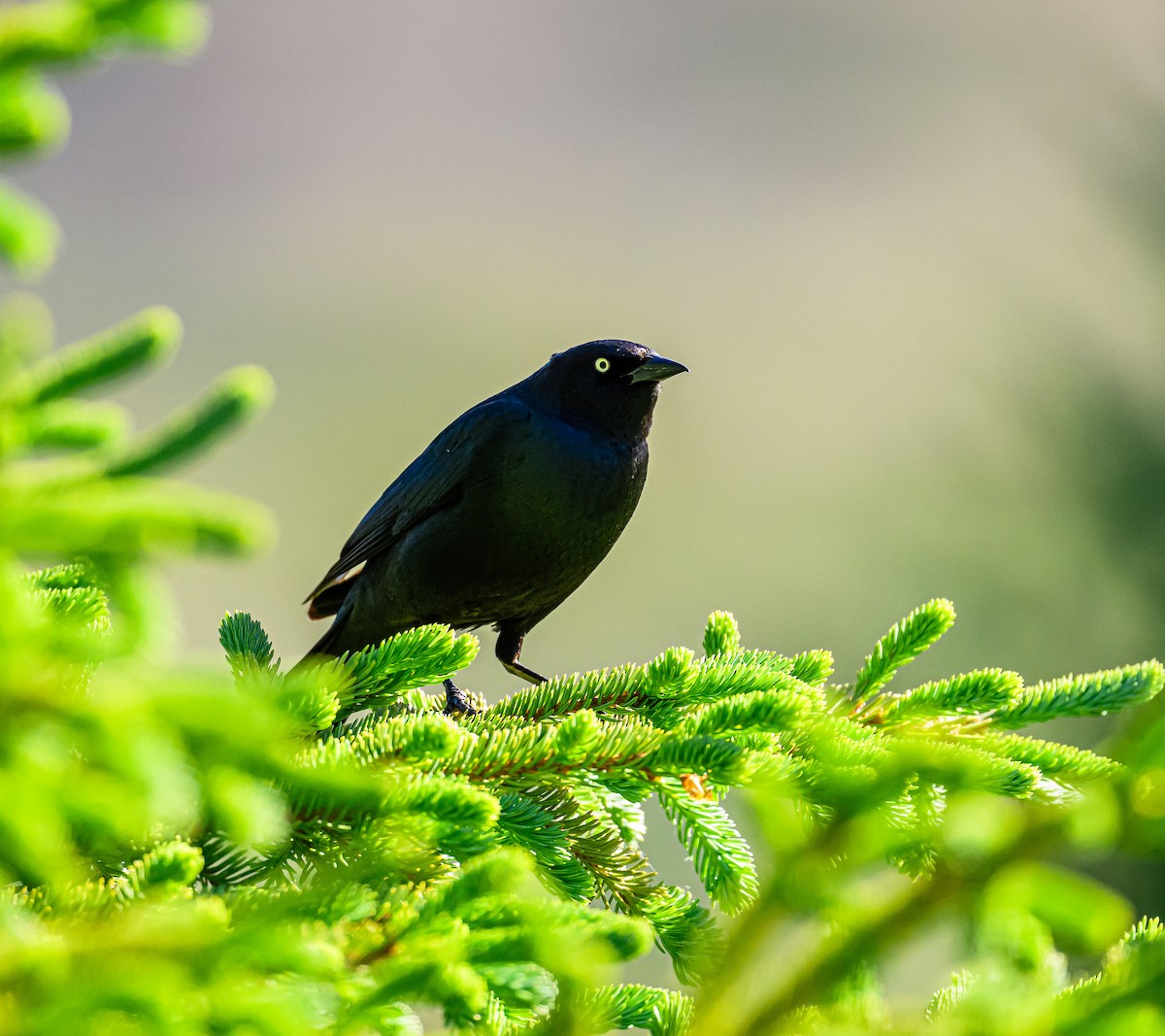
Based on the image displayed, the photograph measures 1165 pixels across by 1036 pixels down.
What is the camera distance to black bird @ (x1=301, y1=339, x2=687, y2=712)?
140 inches

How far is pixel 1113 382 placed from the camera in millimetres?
8328

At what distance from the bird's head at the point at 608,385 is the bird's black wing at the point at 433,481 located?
164 mm

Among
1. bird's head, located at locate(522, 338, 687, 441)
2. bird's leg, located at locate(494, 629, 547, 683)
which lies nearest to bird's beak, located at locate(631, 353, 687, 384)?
bird's head, located at locate(522, 338, 687, 441)

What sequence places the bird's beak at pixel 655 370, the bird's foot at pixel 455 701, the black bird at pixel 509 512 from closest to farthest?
the bird's foot at pixel 455 701
the black bird at pixel 509 512
the bird's beak at pixel 655 370

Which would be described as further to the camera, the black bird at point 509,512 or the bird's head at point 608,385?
the bird's head at point 608,385

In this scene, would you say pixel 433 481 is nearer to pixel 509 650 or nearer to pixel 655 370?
pixel 509 650

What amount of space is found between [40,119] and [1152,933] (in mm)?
1194

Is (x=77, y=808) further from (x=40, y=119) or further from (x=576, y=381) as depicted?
(x=576, y=381)

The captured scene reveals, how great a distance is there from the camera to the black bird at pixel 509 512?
3.57m

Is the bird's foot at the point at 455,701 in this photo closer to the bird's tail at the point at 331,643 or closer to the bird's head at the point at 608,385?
the bird's tail at the point at 331,643

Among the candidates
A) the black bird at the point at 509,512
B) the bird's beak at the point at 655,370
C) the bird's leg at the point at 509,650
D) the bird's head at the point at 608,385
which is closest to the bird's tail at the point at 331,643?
the black bird at the point at 509,512

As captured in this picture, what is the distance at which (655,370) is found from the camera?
12.9ft

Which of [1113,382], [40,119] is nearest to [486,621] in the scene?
[40,119]

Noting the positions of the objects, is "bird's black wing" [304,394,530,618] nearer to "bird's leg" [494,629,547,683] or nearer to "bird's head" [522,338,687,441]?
"bird's head" [522,338,687,441]
